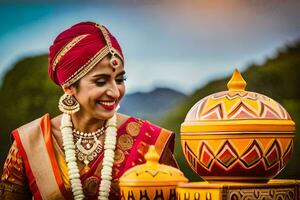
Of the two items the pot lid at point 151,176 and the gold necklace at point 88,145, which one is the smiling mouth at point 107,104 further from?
the pot lid at point 151,176

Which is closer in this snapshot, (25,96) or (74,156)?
(74,156)

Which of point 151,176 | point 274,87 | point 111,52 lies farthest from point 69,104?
point 274,87

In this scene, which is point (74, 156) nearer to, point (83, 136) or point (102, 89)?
point (83, 136)

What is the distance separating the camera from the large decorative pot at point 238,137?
257 cm

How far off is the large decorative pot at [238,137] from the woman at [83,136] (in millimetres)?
538

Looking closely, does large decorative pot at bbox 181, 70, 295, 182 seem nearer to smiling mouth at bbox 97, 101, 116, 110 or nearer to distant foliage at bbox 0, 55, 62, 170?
smiling mouth at bbox 97, 101, 116, 110

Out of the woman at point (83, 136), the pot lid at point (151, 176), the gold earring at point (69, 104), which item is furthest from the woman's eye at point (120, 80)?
the pot lid at point (151, 176)

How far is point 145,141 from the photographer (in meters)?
3.31

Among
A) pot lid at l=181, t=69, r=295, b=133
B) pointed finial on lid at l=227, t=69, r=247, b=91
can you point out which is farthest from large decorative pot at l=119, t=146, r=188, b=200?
pointed finial on lid at l=227, t=69, r=247, b=91

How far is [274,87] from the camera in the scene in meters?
5.22

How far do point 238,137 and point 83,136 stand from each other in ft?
2.83

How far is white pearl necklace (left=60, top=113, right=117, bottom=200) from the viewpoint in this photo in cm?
315

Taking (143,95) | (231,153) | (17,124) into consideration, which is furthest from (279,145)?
(17,124)

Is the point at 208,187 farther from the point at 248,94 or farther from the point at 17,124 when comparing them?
the point at 17,124
